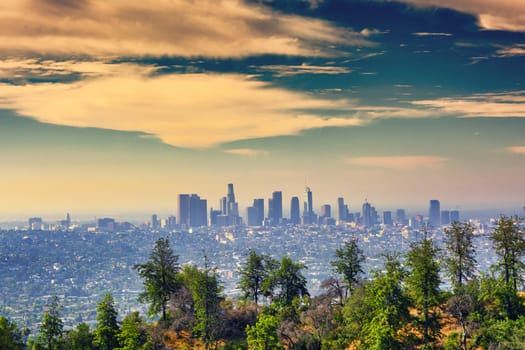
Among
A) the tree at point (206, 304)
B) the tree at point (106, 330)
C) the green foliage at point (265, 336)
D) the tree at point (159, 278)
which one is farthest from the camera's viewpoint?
the tree at point (159, 278)

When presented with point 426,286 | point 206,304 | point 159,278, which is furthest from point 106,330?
point 426,286

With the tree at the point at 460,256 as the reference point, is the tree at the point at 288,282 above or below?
below

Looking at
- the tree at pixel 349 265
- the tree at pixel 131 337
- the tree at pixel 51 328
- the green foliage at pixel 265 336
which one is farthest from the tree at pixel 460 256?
the tree at pixel 51 328

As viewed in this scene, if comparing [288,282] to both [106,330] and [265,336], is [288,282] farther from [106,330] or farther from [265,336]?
[106,330]

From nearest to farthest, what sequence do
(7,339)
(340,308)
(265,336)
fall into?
1. (265,336)
2. (7,339)
3. (340,308)

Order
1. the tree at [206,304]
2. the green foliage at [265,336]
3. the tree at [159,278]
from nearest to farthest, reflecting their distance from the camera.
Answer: the green foliage at [265,336] → the tree at [206,304] → the tree at [159,278]

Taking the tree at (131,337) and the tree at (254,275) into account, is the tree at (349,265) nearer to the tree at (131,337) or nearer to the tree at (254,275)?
the tree at (254,275)

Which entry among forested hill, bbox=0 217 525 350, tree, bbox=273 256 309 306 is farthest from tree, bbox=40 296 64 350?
tree, bbox=273 256 309 306

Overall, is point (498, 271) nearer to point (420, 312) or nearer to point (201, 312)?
point (420, 312)
